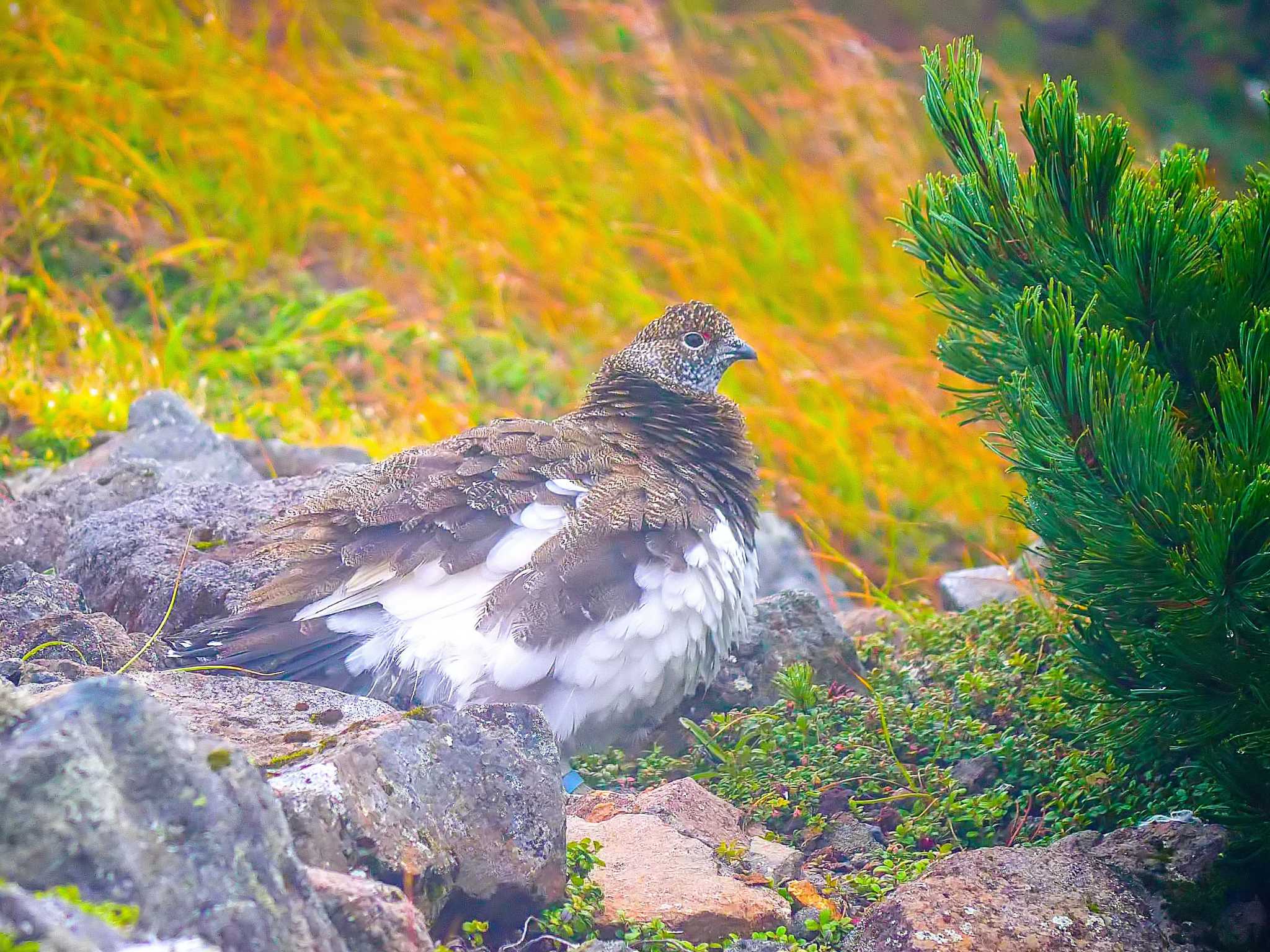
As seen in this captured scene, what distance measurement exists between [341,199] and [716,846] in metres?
4.74

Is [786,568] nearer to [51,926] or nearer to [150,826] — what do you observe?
[150,826]

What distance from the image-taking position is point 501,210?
650cm

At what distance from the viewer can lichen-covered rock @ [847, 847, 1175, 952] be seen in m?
2.16

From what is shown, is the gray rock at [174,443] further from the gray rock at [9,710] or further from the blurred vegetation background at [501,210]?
the gray rock at [9,710]

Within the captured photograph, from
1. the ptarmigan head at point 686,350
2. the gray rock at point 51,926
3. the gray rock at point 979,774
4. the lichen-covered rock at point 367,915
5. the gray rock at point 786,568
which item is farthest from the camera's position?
the gray rock at point 786,568

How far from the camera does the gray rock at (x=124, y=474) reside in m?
3.53

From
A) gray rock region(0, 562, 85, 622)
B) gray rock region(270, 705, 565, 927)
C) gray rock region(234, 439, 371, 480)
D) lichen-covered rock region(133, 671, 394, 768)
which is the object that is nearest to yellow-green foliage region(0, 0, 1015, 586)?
gray rock region(234, 439, 371, 480)

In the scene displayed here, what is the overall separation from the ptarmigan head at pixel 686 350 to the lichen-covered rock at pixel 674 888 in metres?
1.56

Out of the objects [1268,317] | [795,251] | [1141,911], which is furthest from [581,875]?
[795,251]

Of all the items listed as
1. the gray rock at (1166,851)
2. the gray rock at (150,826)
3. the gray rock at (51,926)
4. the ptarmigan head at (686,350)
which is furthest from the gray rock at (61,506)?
the gray rock at (1166,851)

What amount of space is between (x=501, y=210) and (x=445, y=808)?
4.79 m

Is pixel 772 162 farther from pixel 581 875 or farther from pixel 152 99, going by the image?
pixel 581 875

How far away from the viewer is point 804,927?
7.58 feet

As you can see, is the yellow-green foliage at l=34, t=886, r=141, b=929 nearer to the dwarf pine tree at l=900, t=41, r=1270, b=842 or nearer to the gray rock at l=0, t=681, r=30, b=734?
the gray rock at l=0, t=681, r=30, b=734
